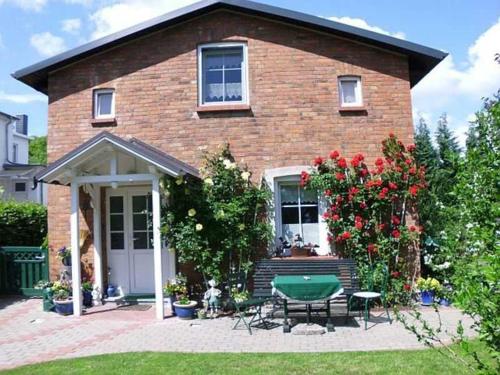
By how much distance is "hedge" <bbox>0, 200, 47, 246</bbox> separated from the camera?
41.5ft

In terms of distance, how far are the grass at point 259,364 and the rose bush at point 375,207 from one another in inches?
135

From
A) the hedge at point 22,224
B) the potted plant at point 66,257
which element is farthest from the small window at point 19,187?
the potted plant at point 66,257

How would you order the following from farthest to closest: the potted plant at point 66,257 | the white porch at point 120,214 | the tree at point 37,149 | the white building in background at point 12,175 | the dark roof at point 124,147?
the tree at point 37,149 < the white building in background at point 12,175 < the potted plant at point 66,257 < the white porch at point 120,214 < the dark roof at point 124,147

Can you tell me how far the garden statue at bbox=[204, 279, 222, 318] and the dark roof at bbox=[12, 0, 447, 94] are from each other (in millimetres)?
5756

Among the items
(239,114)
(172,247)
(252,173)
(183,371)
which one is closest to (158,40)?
(239,114)

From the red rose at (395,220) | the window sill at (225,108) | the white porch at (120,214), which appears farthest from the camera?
the window sill at (225,108)

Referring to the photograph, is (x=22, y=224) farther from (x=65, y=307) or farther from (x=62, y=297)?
(x=65, y=307)

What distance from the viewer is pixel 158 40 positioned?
35.8 ft

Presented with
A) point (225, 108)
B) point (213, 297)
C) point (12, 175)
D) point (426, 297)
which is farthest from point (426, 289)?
point (12, 175)

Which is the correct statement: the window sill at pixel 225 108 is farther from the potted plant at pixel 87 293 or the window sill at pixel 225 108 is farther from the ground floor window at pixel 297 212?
the potted plant at pixel 87 293

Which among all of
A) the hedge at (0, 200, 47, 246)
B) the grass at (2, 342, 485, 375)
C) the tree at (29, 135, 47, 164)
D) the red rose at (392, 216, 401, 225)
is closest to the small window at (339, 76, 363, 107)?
the red rose at (392, 216, 401, 225)

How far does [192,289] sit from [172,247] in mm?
1248

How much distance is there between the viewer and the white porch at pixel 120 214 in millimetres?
9328

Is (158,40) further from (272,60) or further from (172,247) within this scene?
(172,247)
